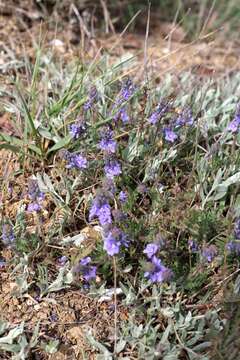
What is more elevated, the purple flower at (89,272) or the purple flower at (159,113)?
the purple flower at (159,113)

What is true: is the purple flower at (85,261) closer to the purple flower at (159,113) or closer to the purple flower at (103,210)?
the purple flower at (103,210)

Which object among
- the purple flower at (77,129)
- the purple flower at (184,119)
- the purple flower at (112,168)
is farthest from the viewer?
the purple flower at (184,119)

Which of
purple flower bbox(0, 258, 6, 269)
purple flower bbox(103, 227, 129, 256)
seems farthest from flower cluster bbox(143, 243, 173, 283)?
purple flower bbox(0, 258, 6, 269)

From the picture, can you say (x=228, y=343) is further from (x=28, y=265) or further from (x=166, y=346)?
(x=28, y=265)

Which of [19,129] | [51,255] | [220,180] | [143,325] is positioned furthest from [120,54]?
[143,325]

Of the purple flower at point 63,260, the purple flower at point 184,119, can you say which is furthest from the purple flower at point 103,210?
the purple flower at point 184,119

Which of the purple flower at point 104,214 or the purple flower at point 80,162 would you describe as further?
the purple flower at point 80,162

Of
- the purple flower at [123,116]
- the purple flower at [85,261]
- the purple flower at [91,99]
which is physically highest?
the purple flower at [91,99]

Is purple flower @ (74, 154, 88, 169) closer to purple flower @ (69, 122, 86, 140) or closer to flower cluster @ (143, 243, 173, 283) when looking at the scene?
purple flower @ (69, 122, 86, 140)
